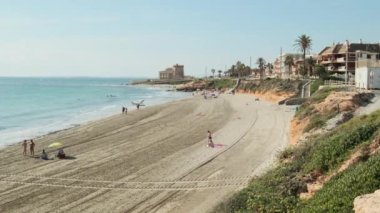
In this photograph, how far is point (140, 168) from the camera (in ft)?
89.7

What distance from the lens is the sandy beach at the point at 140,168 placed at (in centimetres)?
2080

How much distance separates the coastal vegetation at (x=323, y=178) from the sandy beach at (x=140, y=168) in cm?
307

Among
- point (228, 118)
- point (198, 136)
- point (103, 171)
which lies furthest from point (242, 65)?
point (103, 171)

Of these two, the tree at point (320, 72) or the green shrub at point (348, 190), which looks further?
the tree at point (320, 72)

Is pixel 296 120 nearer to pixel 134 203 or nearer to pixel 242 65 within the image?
pixel 134 203

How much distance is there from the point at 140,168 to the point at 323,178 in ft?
41.3

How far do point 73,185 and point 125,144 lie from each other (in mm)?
12706

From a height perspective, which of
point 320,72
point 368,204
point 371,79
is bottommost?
point 368,204

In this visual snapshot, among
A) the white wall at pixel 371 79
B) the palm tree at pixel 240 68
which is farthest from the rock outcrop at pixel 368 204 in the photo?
the palm tree at pixel 240 68

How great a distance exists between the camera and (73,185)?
77.4 ft

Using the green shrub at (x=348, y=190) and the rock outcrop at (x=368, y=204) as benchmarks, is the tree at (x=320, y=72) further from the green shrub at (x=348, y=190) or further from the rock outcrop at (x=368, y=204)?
the rock outcrop at (x=368, y=204)

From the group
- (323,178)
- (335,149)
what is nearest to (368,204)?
(323,178)

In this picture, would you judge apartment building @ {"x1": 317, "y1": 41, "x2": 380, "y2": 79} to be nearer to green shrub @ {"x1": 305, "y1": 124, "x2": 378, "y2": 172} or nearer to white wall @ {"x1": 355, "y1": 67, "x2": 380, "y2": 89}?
white wall @ {"x1": 355, "y1": 67, "x2": 380, "y2": 89}

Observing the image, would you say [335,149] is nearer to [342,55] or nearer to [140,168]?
[140,168]
